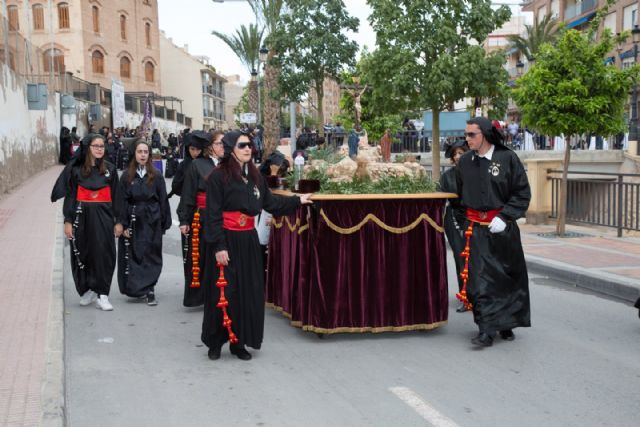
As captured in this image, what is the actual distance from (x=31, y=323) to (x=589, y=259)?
7223 mm

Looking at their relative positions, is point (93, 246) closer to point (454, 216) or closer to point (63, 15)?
point (454, 216)

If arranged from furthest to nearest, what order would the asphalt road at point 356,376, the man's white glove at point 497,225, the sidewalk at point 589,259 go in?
the sidewalk at point 589,259 → the man's white glove at point 497,225 → the asphalt road at point 356,376

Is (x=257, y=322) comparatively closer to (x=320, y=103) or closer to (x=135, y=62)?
(x=320, y=103)

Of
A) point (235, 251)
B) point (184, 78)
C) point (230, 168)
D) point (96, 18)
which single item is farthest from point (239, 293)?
point (184, 78)

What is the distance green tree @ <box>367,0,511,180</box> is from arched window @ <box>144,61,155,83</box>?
164ft

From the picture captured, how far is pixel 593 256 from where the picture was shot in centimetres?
1070

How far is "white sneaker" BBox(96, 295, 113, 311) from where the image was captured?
25.8ft

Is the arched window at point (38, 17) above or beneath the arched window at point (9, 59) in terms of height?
above

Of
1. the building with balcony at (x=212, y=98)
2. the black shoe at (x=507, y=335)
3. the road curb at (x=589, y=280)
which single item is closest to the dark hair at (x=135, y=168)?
the black shoe at (x=507, y=335)

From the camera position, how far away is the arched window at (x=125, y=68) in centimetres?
6059

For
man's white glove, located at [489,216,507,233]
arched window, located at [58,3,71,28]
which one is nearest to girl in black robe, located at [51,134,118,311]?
man's white glove, located at [489,216,507,233]

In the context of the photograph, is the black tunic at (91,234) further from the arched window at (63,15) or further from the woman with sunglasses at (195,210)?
the arched window at (63,15)

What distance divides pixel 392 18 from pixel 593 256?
8.55 meters

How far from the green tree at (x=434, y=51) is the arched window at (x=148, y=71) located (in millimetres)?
49883
